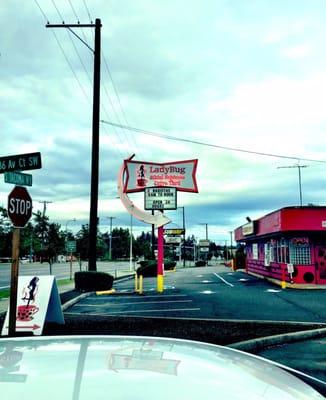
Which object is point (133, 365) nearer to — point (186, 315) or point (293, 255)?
point (186, 315)

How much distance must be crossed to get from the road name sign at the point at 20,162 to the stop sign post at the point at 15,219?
408mm

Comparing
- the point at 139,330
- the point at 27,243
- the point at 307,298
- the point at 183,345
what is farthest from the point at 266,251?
the point at 27,243

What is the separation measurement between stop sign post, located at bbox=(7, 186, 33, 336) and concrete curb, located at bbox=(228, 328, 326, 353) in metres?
3.80

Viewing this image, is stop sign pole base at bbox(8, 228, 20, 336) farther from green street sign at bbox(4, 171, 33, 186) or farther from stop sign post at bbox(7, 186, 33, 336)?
green street sign at bbox(4, 171, 33, 186)

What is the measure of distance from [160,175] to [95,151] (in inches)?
138

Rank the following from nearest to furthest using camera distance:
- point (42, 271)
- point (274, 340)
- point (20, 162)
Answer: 1. point (20, 162)
2. point (274, 340)
3. point (42, 271)

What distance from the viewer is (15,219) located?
7047mm

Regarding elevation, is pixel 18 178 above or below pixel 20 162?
below

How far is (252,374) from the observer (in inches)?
74.7

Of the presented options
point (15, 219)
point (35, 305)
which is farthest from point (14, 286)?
point (35, 305)

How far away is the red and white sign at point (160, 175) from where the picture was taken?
22.5 m

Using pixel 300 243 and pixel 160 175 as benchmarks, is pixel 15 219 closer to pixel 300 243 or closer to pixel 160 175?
pixel 160 175

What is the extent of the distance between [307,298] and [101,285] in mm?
8953

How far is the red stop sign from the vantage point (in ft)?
22.9
